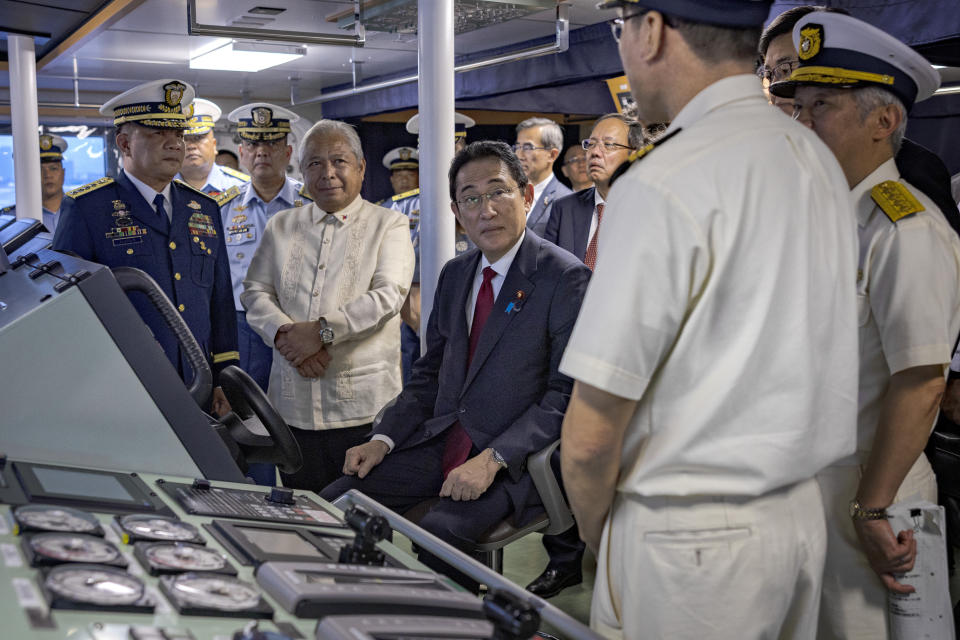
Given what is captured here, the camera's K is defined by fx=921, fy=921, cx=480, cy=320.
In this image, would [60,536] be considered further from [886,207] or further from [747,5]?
[886,207]

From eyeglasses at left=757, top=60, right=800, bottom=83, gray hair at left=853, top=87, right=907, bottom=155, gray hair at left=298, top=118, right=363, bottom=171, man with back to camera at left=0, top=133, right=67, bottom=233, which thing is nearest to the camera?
gray hair at left=853, top=87, right=907, bottom=155

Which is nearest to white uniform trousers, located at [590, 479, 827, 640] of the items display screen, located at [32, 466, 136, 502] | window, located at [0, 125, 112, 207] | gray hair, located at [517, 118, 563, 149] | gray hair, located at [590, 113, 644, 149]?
display screen, located at [32, 466, 136, 502]

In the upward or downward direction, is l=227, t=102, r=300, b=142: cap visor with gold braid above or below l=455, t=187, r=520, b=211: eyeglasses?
above

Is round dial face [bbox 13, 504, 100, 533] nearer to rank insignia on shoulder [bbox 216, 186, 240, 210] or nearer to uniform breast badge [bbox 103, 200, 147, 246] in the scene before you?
uniform breast badge [bbox 103, 200, 147, 246]

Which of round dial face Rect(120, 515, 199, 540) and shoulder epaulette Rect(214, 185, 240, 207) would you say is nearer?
round dial face Rect(120, 515, 199, 540)


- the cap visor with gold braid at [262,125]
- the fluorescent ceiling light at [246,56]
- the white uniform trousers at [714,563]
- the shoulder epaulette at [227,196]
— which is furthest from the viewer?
the fluorescent ceiling light at [246,56]

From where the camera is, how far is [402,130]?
11664 millimetres

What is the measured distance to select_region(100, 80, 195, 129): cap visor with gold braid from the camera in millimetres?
2982

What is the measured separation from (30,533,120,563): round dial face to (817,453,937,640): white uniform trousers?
1186 mm

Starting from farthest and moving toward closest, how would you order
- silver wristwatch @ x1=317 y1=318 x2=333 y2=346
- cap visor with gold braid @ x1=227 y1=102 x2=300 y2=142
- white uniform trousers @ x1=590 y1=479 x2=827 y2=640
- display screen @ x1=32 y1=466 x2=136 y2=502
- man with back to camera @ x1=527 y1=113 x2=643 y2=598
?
cap visor with gold braid @ x1=227 y1=102 x2=300 y2=142 → man with back to camera @ x1=527 y1=113 x2=643 y2=598 → silver wristwatch @ x1=317 y1=318 x2=333 y2=346 → display screen @ x1=32 y1=466 x2=136 y2=502 → white uniform trousers @ x1=590 y1=479 x2=827 y2=640

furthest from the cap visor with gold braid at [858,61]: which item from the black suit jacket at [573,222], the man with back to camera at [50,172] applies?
the man with back to camera at [50,172]

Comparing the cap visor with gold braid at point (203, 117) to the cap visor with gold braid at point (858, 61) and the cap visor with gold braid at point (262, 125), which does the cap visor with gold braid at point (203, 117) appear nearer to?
the cap visor with gold braid at point (262, 125)

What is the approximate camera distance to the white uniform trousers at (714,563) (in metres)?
1.16

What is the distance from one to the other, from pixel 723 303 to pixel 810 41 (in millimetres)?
847
